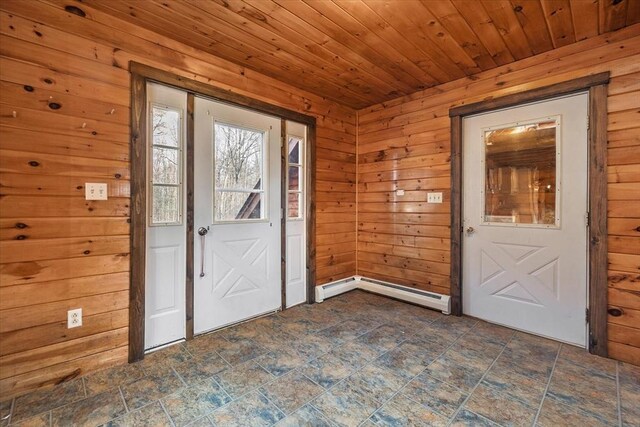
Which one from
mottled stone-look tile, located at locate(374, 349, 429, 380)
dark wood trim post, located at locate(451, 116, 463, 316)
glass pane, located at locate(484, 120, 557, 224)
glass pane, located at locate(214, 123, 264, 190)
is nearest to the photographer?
mottled stone-look tile, located at locate(374, 349, 429, 380)

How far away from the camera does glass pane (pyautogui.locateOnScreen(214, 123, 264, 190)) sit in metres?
2.72

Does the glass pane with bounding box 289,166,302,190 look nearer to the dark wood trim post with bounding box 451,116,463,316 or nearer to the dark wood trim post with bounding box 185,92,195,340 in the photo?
the dark wood trim post with bounding box 185,92,195,340

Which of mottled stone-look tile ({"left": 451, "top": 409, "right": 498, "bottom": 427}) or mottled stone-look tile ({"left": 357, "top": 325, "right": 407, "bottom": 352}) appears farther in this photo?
mottled stone-look tile ({"left": 357, "top": 325, "right": 407, "bottom": 352})

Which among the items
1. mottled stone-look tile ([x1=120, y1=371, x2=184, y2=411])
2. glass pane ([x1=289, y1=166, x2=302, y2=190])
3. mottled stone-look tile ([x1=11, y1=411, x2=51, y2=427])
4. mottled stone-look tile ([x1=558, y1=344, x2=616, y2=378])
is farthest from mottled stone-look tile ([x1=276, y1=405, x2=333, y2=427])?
glass pane ([x1=289, y1=166, x2=302, y2=190])

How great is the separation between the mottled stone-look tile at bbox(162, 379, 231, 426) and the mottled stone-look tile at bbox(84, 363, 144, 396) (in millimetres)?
416

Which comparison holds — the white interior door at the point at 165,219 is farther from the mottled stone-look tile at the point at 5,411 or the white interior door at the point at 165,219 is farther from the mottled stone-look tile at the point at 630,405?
the mottled stone-look tile at the point at 630,405

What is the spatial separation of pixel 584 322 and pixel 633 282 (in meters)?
0.47

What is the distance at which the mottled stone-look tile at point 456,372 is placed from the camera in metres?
1.90

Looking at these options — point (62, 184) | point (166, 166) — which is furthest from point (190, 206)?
point (62, 184)

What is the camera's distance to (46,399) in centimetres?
174

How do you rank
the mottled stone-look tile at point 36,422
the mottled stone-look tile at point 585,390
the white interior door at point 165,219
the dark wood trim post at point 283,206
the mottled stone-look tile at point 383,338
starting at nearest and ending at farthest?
1. the mottled stone-look tile at point 36,422
2. the mottled stone-look tile at point 585,390
3. the white interior door at point 165,219
4. the mottled stone-look tile at point 383,338
5. the dark wood trim post at point 283,206

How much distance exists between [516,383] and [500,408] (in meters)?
0.34

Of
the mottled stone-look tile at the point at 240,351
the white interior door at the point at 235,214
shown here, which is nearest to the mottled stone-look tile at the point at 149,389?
the mottled stone-look tile at the point at 240,351

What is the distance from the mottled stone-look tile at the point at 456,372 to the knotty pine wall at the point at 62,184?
2.27m
